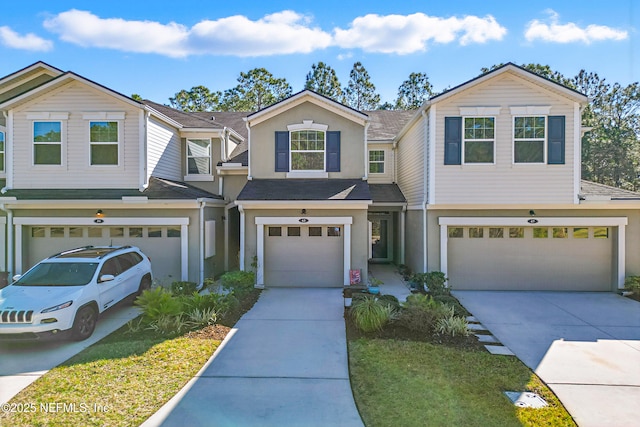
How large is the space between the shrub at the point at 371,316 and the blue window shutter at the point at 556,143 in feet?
23.7

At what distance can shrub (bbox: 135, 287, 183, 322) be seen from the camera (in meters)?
7.45

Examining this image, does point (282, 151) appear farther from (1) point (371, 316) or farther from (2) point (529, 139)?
(2) point (529, 139)

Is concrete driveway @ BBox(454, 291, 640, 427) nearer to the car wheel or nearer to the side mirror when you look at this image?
the car wheel

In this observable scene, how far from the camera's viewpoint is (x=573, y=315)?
8797 millimetres

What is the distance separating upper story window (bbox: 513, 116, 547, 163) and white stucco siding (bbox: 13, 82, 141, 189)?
11936mm

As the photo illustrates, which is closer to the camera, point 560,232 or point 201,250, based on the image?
point 560,232

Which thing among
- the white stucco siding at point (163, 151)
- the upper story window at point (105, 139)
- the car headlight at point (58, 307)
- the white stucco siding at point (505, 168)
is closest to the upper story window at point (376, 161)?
the white stucco siding at point (505, 168)

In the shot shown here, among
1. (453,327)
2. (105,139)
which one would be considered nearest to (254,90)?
(105,139)

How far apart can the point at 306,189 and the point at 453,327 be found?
6294 mm

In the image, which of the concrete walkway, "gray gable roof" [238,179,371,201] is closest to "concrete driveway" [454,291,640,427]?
the concrete walkway

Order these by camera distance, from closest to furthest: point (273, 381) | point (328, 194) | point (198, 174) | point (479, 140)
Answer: point (273, 381)
point (479, 140)
point (328, 194)
point (198, 174)

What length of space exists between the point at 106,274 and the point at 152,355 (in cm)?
277

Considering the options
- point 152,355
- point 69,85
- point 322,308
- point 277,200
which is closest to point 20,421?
point 152,355

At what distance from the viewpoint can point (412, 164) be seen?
13086 mm
